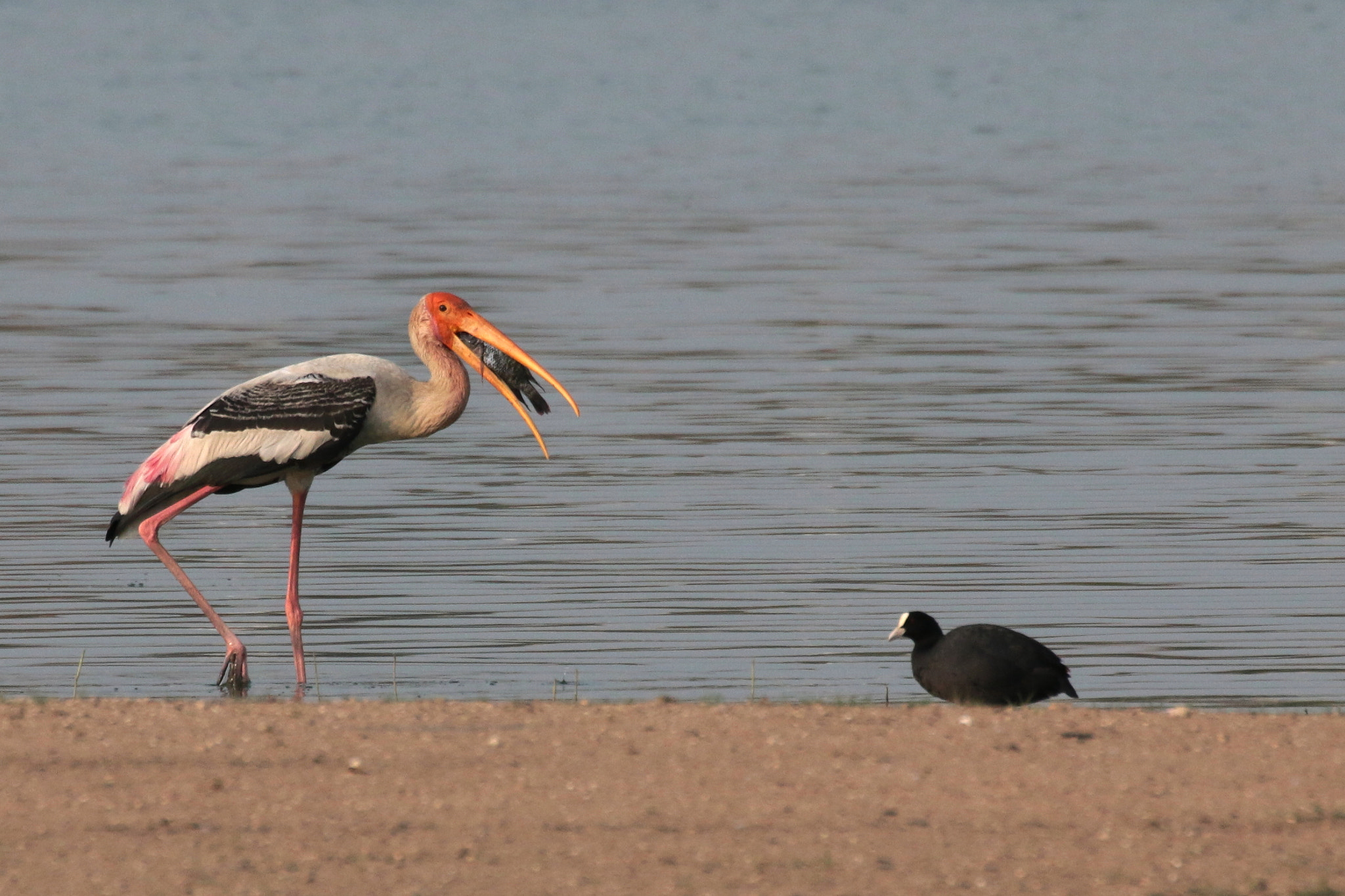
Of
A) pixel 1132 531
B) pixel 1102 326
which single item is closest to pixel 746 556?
pixel 1132 531

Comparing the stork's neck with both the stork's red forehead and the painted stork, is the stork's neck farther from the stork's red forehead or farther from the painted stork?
the stork's red forehead

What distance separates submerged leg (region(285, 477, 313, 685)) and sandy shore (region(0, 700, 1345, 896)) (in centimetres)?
209

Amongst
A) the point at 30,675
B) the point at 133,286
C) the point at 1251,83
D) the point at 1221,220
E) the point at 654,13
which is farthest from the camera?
the point at 654,13

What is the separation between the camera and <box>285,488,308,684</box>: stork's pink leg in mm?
11281

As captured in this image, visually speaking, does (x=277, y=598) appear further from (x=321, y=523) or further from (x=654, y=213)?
(x=654, y=213)

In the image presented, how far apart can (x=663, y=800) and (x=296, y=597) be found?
4200 mm

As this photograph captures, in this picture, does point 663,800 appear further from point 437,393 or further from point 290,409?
point 437,393

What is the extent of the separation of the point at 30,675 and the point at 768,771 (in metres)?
4.52

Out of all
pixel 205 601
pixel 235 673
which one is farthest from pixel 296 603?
pixel 235 673

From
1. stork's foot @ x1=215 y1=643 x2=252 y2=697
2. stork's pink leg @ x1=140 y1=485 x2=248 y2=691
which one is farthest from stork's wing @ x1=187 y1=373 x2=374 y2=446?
stork's foot @ x1=215 y1=643 x2=252 y2=697

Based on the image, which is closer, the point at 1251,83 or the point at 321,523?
the point at 321,523

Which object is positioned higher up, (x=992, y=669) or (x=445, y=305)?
(x=445, y=305)

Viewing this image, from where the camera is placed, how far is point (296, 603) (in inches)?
454

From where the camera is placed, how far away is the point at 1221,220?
1340 inches
